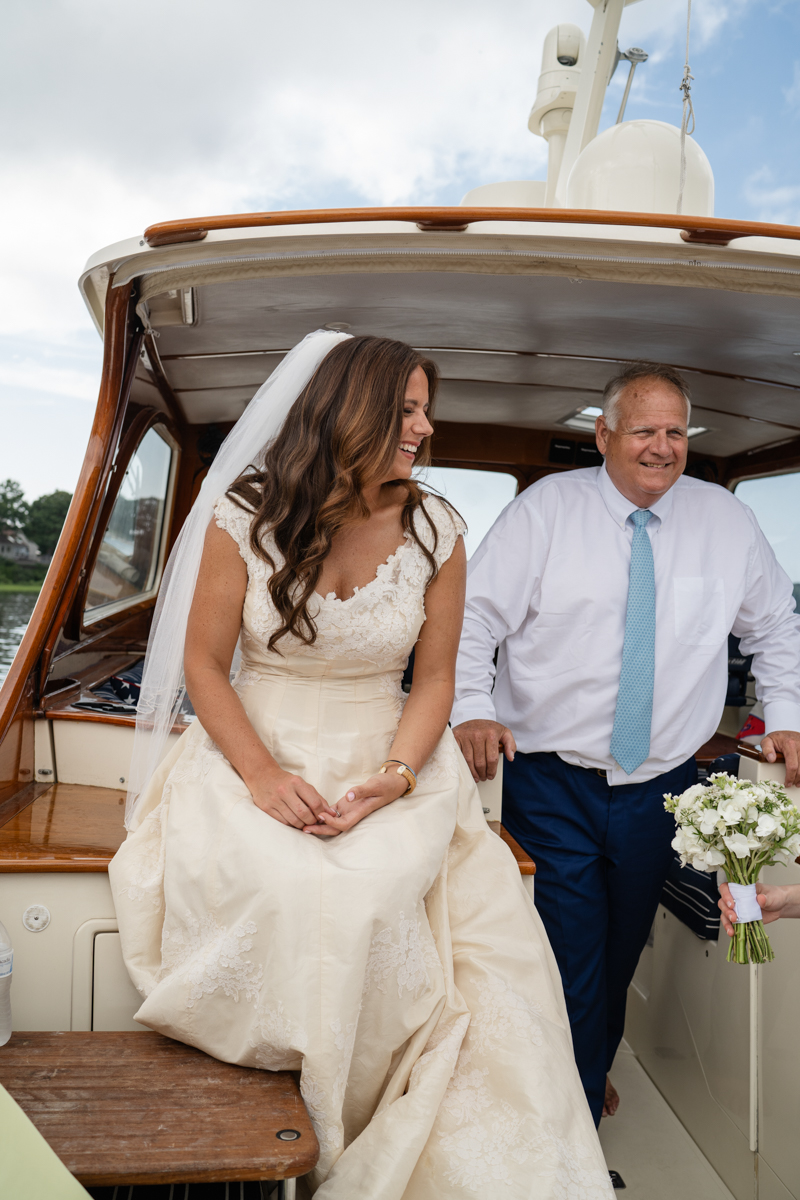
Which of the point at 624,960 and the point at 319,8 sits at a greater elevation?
the point at 319,8

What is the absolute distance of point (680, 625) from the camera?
2592 millimetres

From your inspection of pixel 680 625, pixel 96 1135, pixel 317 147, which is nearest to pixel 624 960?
pixel 680 625

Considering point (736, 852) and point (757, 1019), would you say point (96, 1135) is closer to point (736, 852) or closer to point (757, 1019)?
point (736, 852)

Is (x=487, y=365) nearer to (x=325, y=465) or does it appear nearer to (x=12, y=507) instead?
(x=325, y=465)

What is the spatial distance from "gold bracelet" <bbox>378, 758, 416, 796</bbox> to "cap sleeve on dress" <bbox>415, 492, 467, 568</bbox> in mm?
520

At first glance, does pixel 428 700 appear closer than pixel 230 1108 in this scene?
No

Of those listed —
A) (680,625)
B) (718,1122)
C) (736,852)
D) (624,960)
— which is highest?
(680,625)

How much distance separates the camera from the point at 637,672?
8.27 feet

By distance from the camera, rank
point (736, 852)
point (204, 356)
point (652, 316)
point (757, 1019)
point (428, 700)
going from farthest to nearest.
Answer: point (204, 356) < point (652, 316) < point (757, 1019) < point (428, 700) < point (736, 852)

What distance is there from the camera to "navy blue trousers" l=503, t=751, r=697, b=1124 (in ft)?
Answer: 8.29

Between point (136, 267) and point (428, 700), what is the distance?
1501 millimetres

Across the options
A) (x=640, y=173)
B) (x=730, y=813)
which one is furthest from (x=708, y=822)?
(x=640, y=173)

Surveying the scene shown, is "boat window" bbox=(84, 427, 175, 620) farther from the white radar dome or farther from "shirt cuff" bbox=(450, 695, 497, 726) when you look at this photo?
the white radar dome

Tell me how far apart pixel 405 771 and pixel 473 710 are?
1.86ft
